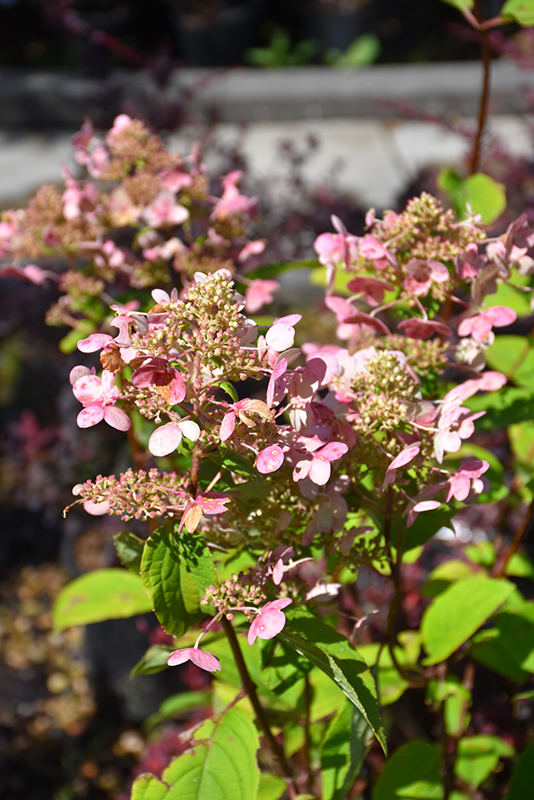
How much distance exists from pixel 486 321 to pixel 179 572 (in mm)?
Answer: 360

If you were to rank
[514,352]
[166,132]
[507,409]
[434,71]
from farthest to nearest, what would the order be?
1. [434,71]
2. [166,132]
3. [514,352]
4. [507,409]

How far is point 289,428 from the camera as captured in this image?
56 centimetres

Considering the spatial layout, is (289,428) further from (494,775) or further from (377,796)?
(494,775)

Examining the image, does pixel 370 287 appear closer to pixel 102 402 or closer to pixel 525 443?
pixel 102 402

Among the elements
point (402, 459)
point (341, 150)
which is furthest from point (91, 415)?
point (341, 150)

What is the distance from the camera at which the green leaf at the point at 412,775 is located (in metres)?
0.93

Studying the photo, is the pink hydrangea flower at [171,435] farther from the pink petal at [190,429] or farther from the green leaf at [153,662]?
the green leaf at [153,662]

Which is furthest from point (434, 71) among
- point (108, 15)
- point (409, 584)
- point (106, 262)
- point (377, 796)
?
point (377, 796)

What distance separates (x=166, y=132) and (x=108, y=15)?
3349 mm

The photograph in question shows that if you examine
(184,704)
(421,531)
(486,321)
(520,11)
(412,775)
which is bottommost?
(184,704)

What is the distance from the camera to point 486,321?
2.23 feet

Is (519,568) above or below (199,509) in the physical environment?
below

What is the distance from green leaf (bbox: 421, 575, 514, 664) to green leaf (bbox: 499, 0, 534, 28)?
25.8 inches

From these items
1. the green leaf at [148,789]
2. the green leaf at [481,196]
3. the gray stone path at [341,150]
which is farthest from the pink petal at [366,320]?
the gray stone path at [341,150]
